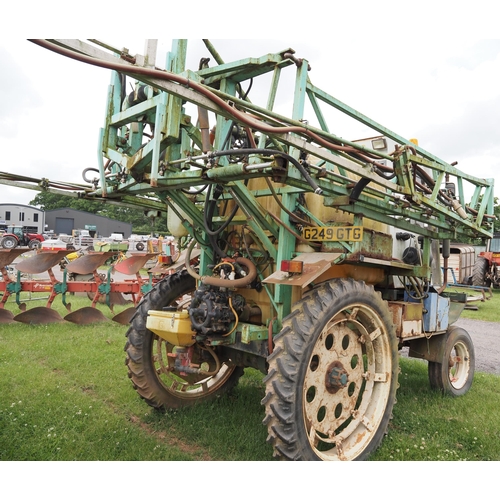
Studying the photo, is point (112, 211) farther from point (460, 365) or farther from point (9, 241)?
point (460, 365)

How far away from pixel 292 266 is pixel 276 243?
59 centimetres

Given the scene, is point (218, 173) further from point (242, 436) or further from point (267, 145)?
point (242, 436)

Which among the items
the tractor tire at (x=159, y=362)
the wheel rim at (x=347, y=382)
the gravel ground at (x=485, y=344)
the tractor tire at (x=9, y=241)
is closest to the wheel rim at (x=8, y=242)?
the tractor tire at (x=9, y=241)

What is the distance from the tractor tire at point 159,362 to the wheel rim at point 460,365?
265 centimetres

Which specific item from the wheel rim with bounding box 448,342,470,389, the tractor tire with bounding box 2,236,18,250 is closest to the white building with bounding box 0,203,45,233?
the tractor tire with bounding box 2,236,18,250

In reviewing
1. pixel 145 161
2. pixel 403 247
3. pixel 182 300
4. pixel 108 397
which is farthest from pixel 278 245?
pixel 108 397

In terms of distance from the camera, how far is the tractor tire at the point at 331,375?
2.66 m

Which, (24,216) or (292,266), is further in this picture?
(24,216)

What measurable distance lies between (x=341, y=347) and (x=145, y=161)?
6.56ft

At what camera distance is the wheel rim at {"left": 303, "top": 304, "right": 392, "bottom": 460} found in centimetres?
304

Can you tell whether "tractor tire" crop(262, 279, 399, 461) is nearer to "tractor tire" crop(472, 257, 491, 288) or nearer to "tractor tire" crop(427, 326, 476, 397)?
"tractor tire" crop(427, 326, 476, 397)

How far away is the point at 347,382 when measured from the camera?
317 cm

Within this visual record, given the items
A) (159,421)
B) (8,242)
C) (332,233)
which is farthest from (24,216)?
(332,233)

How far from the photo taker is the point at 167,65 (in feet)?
9.81
